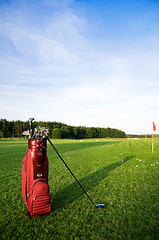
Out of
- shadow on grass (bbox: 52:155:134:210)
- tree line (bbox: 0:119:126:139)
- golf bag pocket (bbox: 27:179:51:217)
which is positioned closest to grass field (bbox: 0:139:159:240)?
shadow on grass (bbox: 52:155:134:210)

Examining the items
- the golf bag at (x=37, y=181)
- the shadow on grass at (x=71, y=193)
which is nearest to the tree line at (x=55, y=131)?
the shadow on grass at (x=71, y=193)

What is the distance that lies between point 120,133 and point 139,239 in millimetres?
142353

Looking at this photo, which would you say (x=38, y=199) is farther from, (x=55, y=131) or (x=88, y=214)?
(x=55, y=131)

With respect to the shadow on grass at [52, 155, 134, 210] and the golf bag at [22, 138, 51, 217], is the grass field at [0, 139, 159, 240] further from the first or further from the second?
the golf bag at [22, 138, 51, 217]

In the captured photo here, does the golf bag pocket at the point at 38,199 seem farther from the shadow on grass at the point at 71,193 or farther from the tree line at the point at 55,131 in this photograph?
the tree line at the point at 55,131

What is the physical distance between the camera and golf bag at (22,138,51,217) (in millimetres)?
3139

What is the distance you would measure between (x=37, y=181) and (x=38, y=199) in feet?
1.06

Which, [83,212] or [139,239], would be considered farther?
[83,212]

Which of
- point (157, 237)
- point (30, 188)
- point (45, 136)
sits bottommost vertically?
point (157, 237)

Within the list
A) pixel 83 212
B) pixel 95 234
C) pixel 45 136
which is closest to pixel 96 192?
pixel 83 212

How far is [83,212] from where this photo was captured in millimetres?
3533

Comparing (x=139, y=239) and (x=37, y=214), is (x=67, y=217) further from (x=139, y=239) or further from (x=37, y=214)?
(x=139, y=239)

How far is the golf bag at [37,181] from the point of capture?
10.3 feet

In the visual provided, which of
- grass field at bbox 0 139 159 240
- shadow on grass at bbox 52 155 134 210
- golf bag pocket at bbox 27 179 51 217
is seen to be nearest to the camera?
grass field at bbox 0 139 159 240
